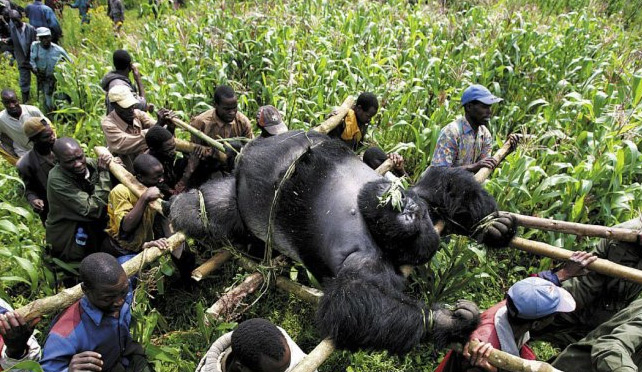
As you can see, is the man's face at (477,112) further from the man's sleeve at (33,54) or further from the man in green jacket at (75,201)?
the man's sleeve at (33,54)

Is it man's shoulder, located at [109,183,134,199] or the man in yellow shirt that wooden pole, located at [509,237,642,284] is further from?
man's shoulder, located at [109,183,134,199]

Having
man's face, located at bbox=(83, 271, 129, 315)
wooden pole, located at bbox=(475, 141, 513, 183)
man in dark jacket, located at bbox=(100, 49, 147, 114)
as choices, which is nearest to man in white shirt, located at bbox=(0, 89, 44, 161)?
man in dark jacket, located at bbox=(100, 49, 147, 114)

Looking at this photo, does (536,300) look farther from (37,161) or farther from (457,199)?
(37,161)

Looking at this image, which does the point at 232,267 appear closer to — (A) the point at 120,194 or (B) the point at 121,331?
(A) the point at 120,194

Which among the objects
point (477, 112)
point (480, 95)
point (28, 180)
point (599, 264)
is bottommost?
point (28, 180)

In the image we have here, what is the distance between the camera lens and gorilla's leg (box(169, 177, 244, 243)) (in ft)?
11.1

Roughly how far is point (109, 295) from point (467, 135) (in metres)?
3.31

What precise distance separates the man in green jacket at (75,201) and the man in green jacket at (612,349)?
366cm

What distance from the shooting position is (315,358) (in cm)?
234

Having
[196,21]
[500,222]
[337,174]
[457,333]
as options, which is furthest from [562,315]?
[196,21]

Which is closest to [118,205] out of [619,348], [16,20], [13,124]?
[13,124]

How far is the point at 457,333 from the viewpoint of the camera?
→ 8.37 feet

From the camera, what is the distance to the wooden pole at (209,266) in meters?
3.06

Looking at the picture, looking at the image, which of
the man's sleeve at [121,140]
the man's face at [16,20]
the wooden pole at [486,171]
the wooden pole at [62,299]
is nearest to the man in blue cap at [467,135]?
the wooden pole at [486,171]
